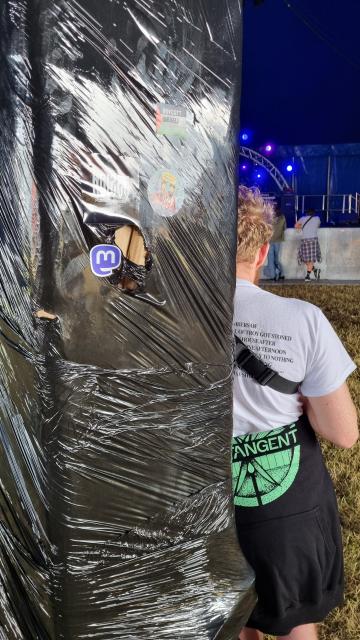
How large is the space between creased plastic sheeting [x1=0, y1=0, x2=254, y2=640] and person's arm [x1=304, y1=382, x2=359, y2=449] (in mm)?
354

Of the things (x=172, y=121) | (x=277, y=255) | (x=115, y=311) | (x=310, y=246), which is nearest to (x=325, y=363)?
(x=115, y=311)

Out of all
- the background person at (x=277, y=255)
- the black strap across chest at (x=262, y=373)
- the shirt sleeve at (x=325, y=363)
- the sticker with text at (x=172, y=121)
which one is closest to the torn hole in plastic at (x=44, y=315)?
the sticker with text at (x=172, y=121)

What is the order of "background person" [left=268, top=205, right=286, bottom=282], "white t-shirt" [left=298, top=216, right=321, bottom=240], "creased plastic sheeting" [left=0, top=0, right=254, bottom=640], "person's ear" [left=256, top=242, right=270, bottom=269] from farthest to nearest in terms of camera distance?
"white t-shirt" [left=298, top=216, right=321, bottom=240] < "background person" [left=268, top=205, right=286, bottom=282] < "person's ear" [left=256, top=242, right=270, bottom=269] < "creased plastic sheeting" [left=0, top=0, right=254, bottom=640]

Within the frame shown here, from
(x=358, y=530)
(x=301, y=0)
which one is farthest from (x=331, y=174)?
(x=358, y=530)

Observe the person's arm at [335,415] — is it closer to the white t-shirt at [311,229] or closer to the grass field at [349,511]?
the grass field at [349,511]

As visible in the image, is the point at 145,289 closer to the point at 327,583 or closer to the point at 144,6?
the point at 144,6

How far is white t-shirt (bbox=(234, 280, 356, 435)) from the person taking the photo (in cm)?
186

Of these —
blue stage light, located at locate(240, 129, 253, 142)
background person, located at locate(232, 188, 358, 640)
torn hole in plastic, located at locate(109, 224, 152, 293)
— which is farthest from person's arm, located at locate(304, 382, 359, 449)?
blue stage light, located at locate(240, 129, 253, 142)

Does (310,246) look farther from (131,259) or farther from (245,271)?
(131,259)

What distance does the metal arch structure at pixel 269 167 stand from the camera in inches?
758

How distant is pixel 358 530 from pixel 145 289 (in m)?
→ 2.56

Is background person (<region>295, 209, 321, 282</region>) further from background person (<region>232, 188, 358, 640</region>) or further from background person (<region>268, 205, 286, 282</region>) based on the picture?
background person (<region>232, 188, 358, 640</region>)

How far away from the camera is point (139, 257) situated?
150 cm

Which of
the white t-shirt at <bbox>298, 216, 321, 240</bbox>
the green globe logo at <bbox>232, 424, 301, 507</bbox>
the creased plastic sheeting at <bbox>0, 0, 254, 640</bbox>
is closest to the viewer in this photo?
the creased plastic sheeting at <bbox>0, 0, 254, 640</bbox>
